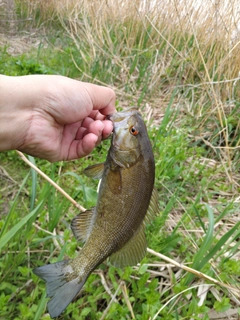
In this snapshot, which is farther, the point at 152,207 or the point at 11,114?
the point at 11,114

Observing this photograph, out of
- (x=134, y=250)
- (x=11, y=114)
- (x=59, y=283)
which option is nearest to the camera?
(x=59, y=283)

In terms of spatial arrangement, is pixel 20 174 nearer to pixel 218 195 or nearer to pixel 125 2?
pixel 218 195

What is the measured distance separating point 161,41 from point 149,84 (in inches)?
30.2

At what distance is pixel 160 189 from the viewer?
2.59m

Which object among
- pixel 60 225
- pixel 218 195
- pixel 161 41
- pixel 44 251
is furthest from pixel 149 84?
pixel 44 251

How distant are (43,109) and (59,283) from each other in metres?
0.85

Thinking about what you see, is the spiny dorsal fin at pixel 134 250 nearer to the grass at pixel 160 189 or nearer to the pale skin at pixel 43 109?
the grass at pixel 160 189

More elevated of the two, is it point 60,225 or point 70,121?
point 70,121

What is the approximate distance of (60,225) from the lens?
7.07ft

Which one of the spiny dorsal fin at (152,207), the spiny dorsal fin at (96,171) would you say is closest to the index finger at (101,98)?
the spiny dorsal fin at (96,171)

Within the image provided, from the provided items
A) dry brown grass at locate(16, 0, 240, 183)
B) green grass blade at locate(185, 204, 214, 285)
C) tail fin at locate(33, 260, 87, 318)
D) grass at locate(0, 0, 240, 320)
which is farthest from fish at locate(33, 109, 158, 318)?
dry brown grass at locate(16, 0, 240, 183)

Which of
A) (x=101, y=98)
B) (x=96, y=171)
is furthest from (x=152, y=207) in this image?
(x=101, y=98)

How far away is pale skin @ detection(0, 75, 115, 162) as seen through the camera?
5.25 feet

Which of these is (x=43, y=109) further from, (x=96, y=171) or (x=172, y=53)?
(x=172, y=53)
